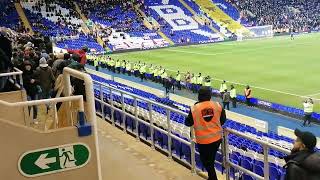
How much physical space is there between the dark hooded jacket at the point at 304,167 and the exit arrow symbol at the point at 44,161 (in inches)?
98.3

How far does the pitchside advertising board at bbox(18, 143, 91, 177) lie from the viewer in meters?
4.82

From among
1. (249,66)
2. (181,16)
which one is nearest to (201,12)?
(181,16)

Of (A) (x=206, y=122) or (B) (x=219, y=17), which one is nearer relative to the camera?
(A) (x=206, y=122)

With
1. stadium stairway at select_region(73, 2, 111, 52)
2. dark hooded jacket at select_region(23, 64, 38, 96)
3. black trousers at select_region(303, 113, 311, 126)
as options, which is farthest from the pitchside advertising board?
stadium stairway at select_region(73, 2, 111, 52)

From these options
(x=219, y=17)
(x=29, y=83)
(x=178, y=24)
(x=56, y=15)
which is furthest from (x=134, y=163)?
(x=219, y=17)

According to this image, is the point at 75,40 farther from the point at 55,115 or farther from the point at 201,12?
the point at 55,115

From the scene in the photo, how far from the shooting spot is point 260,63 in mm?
37875

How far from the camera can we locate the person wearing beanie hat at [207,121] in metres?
6.95

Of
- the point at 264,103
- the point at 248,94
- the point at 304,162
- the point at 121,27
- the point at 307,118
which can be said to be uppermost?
the point at 121,27

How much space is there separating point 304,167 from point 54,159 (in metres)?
2.62

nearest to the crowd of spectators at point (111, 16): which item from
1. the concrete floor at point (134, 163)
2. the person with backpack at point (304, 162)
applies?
the concrete floor at point (134, 163)

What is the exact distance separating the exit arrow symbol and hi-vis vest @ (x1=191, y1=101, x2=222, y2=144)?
8.85ft

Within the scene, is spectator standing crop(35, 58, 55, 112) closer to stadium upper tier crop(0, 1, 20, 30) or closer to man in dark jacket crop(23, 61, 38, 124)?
man in dark jacket crop(23, 61, 38, 124)

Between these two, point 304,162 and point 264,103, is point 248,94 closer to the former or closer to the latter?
point 264,103
